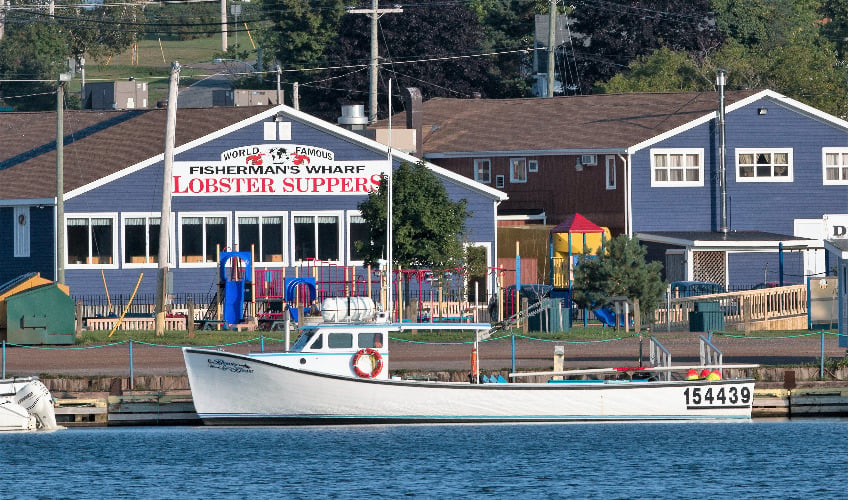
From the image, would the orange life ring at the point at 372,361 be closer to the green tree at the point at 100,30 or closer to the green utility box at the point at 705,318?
the green utility box at the point at 705,318

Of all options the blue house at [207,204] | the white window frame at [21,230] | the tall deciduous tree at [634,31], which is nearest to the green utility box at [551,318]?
the blue house at [207,204]

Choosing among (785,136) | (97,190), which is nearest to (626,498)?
(97,190)

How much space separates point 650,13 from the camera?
9712cm

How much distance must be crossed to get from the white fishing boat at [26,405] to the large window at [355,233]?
71.0 feet

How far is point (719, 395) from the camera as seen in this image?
37.6 metres

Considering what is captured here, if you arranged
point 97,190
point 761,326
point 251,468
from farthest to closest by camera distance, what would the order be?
point 97,190 → point 761,326 → point 251,468

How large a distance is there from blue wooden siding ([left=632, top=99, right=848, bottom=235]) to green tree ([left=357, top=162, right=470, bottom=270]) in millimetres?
12624

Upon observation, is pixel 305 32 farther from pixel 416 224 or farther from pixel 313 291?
pixel 313 291

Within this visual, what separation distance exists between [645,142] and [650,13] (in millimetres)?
35288

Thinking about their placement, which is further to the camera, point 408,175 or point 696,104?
point 696,104

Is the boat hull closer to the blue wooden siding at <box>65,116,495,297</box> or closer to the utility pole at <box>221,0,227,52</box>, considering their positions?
the blue wooden siding at <box>65,116,495,297</box>

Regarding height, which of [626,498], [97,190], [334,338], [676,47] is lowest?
[626,498]

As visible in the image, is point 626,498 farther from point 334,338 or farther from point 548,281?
point 548,281

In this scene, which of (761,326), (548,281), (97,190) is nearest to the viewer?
(761,326)
